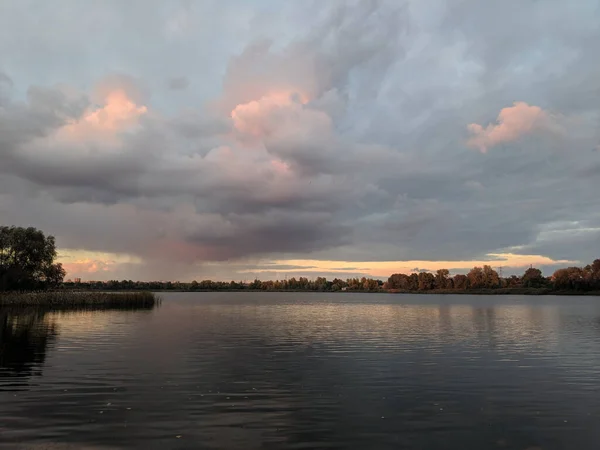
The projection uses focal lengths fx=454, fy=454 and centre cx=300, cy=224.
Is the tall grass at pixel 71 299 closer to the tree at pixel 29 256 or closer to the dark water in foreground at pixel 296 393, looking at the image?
the tree at pixel 29 256

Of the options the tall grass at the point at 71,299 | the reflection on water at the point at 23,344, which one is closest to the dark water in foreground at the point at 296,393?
the reflection on water at the point at 23,344

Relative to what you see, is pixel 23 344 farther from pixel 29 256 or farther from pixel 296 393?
pixel 29 256

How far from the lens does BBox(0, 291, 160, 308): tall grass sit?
9262cm

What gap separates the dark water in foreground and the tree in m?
76.1

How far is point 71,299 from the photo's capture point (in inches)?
3939

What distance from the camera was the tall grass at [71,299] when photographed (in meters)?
92.6

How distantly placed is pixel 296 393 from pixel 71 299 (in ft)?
296

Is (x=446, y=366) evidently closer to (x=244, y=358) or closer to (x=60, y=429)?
(x=244, y=358)

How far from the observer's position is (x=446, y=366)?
113ft

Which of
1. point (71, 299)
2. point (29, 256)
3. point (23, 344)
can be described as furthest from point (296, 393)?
point (29, 256)

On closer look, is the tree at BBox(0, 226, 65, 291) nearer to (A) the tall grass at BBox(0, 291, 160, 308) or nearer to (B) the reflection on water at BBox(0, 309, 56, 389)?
(A) the tall grass at BBox(0, 291, 160, 308)

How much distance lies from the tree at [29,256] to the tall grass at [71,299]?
18453mm

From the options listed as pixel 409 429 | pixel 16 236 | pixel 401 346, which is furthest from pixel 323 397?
pixel 16 236

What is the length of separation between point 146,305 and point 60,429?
101m
